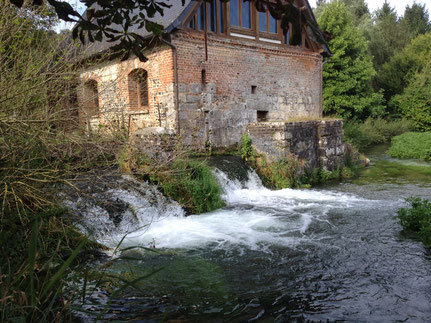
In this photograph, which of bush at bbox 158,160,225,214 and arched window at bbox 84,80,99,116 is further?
bush at bbox 158,160,225,214

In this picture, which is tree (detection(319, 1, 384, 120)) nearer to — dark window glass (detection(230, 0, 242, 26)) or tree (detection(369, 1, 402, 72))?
tree (detection(369, 1, 402, 72))

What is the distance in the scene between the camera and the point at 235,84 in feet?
40.3

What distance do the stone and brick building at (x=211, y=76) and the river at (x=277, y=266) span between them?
347 centimetres

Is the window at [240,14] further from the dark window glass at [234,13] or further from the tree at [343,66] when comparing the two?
the tree at [343,66]

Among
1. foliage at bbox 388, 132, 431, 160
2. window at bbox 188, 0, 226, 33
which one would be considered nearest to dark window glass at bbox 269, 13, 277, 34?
window at bbox 188, 0, 226, 33

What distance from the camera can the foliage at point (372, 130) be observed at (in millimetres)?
19375

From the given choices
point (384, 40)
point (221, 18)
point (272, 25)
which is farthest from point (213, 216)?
point (384, 40)

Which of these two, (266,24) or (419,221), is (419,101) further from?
(419,221)

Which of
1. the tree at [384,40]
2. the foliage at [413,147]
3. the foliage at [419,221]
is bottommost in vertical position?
the foliage at [419,221]

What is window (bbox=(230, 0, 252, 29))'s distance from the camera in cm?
1213

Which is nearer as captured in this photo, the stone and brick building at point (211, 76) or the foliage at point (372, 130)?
the stone and brick building at point (211, 76)

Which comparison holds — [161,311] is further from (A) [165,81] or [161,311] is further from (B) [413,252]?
(A) [165,81]

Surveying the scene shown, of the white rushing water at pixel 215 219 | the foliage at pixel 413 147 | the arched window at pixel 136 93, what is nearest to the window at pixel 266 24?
the arched window at pixel 136 93

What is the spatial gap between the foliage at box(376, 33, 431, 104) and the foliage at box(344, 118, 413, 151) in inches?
156
